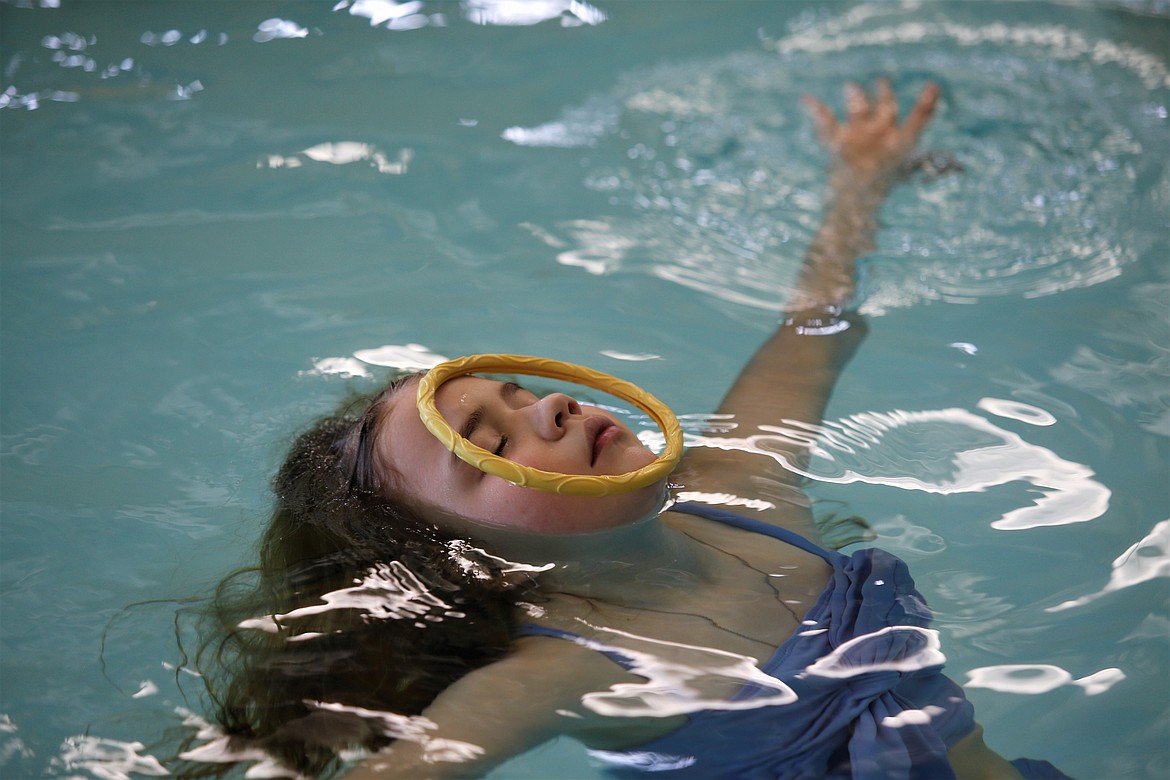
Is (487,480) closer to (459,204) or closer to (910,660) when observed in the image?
(910,660)

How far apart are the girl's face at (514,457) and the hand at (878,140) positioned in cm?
206

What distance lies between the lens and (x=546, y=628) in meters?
1.93

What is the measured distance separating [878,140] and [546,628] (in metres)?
2.54

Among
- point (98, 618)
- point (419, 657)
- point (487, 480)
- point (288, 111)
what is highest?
point (288, 111)

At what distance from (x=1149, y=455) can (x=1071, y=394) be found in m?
0.29

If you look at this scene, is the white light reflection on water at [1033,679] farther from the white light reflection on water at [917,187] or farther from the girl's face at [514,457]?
the white light reflection on water at [917,187]

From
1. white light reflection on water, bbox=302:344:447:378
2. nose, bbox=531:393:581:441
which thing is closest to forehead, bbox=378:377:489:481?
nose, bbox=531:393:581:441

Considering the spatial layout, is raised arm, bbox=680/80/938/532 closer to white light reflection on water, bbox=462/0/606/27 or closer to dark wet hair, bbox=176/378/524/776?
dark wet hair, bbox=176/378/524/776

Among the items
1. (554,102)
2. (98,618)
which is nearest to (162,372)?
(98,618)

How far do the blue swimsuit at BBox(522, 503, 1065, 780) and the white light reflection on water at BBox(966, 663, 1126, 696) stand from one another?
0.39 feet

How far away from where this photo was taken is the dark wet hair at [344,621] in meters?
1.83

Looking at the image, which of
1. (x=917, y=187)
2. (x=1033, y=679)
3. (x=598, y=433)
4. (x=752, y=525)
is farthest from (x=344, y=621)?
(x=917, y=187)

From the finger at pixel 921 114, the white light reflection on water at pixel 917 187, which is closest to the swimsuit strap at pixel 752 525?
the white light reflection on water at pixel 917 187

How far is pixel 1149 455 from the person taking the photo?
8.61 ft
